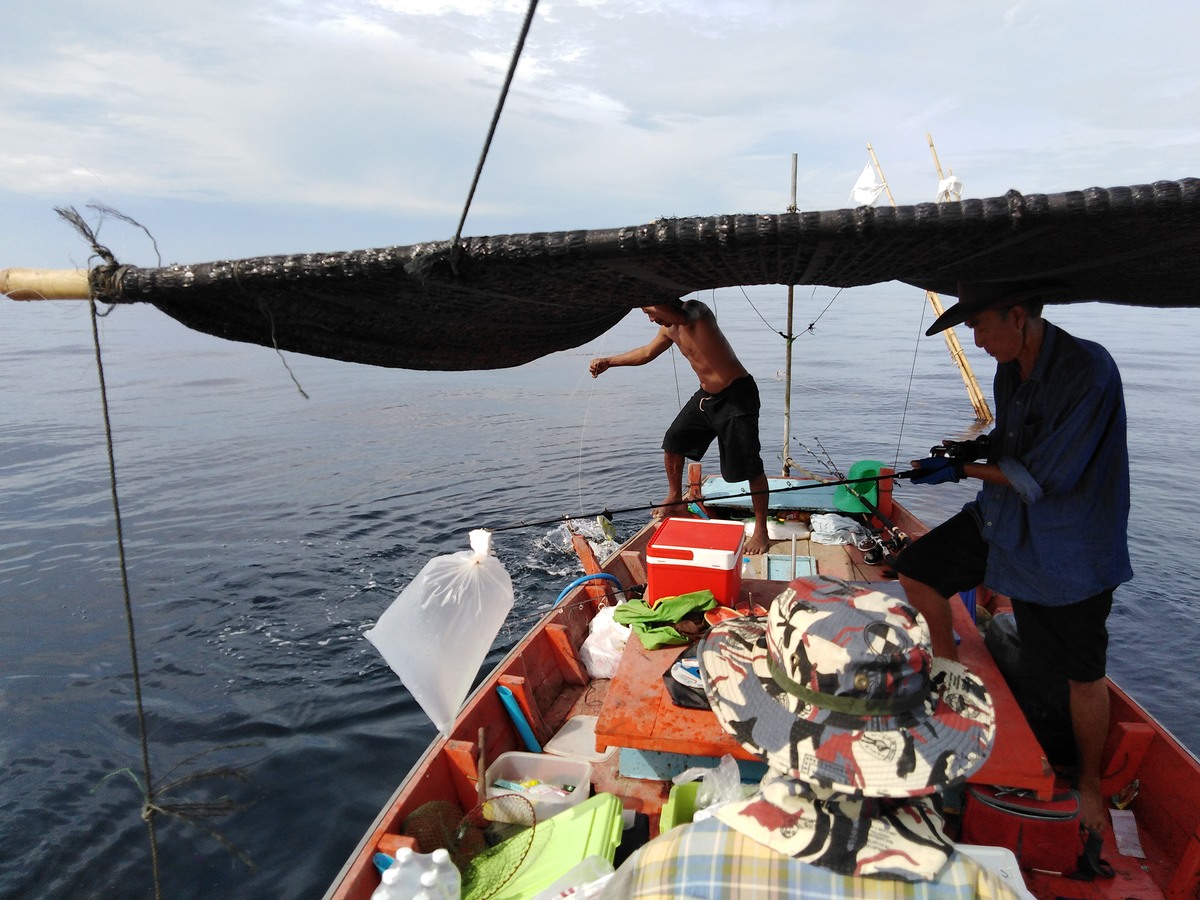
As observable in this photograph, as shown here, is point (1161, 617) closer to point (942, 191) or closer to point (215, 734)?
point (942, 191)

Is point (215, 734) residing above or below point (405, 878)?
below


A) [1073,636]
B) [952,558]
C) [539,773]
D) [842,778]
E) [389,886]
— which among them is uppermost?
[842,778]

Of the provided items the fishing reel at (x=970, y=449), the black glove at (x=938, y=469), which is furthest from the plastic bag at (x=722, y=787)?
the fishing reel at (x=970, y=449)

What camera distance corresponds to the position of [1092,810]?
3020 mm

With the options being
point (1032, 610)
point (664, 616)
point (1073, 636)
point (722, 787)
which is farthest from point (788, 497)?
point (722, 787)

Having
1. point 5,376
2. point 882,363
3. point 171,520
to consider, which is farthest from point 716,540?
point 5,376

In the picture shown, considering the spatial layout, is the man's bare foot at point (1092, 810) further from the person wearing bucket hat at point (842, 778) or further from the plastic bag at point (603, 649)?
the plastic bag at point (603, 649)

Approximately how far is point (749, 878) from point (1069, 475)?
8.05 ft

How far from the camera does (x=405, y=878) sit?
2389mm

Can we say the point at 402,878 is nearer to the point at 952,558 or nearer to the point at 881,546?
the point at 952,558

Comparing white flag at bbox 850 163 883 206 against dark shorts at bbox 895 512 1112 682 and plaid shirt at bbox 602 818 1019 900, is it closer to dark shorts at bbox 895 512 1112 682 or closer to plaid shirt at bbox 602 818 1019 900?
dark shorts at bbox 895 512 1112 682

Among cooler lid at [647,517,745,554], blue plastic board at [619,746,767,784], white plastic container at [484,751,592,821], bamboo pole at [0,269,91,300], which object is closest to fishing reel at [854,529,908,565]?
cooler lid at [647,517,745,554]

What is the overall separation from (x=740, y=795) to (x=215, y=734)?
579 cm

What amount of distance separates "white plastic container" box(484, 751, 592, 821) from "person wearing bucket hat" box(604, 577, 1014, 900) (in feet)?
6.24
